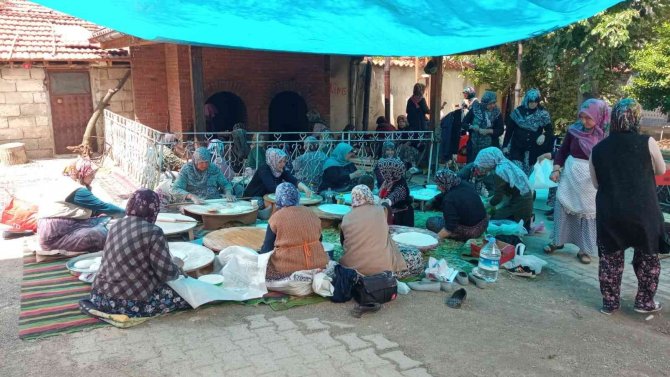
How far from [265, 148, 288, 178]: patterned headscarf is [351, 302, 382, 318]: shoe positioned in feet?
9.20

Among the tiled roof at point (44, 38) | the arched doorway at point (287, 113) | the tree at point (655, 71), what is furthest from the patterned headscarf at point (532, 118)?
the tiled roof at point (44, 38)

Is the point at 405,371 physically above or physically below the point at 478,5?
below

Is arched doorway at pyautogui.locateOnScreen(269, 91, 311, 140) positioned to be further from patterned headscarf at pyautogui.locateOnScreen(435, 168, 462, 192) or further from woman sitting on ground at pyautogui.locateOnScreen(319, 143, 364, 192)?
patterned headscarf at pyautogui.locateOnScreen(435, 168, 462, 192)

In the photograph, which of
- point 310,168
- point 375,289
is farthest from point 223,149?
point 375,289

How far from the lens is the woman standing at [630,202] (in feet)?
13.1

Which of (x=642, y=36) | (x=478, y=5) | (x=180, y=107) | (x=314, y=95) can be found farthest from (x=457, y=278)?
(x=642, y=36)

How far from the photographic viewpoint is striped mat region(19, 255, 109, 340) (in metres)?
3.76

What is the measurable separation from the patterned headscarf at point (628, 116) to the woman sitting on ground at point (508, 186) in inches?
74.4

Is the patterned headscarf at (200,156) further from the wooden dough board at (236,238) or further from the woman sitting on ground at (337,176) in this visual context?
the woman sitting on ground at (337,176)

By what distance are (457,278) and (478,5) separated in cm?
336

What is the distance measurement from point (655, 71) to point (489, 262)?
8.26 m

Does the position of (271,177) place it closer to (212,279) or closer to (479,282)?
(212,279)

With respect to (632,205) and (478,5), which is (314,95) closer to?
(478,5)

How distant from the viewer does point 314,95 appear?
12875 millimetres
